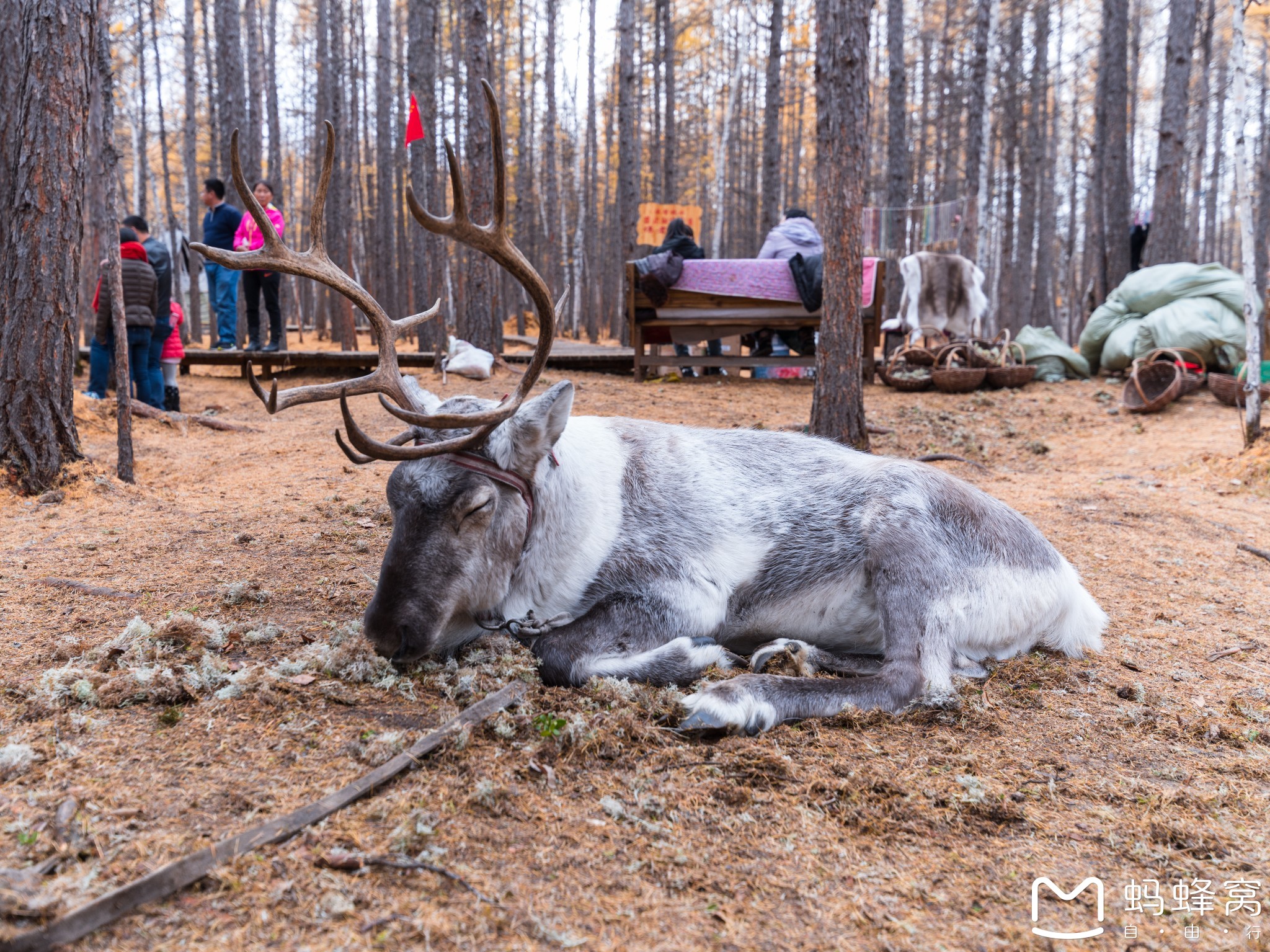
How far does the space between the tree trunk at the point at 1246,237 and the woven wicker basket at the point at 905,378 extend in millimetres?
4121

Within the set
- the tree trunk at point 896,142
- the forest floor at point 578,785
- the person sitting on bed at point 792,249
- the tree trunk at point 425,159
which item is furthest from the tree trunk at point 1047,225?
the forest floor at point 578,785

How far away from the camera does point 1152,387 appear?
9.95 m

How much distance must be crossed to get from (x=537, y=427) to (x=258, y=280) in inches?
382

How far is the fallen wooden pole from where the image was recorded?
60.0 inches

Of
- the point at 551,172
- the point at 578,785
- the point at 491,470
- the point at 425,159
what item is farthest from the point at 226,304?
the point at 551,172

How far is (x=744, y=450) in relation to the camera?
12.4ft

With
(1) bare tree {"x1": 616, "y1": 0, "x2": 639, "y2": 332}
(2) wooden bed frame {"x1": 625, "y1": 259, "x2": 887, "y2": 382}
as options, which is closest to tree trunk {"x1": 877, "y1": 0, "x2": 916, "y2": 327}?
(1) bare tree {"x1": 616, "y1": 0, "x2": 639, "y2": 332}

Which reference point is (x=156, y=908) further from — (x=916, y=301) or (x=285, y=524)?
(x=916, y=301)

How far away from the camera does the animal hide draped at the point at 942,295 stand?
12.4 m

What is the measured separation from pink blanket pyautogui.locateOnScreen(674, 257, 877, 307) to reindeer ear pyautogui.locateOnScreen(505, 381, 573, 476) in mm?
7835

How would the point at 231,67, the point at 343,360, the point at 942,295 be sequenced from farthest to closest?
1. the point at 231,67
2. the point at 942,295
3. the point at 343,360

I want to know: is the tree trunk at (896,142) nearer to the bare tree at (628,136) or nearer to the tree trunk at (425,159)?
the bare tree at (628,136)

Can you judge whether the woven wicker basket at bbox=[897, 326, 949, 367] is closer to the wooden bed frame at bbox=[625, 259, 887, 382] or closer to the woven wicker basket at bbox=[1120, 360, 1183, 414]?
the wooden bed frame at bbox=[625, 259, 887, 382]

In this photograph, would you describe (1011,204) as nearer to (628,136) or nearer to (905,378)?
(628,136)
